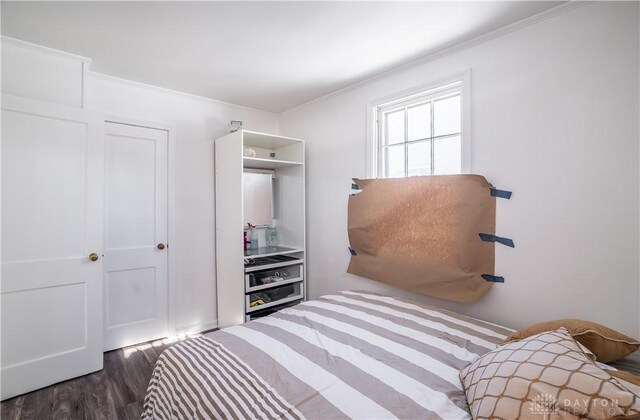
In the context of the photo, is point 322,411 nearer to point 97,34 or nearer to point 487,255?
point 487,255

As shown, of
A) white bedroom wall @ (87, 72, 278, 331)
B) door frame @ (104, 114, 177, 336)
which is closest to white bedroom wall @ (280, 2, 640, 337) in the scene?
white bedroom wall @ (87, 72, 278, 331)

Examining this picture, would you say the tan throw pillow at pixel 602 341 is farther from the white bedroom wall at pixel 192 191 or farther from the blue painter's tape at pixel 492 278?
the white bedroom wall at pixel 192 191

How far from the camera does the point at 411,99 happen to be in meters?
2.62

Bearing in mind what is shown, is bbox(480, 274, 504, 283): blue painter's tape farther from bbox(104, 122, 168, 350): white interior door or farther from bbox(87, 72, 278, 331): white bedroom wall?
bbox(104, 122, 168, 350): white interior door

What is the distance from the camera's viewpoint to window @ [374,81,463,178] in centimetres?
237

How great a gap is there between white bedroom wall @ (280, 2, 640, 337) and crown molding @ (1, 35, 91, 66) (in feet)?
8.98

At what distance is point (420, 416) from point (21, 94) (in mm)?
3186

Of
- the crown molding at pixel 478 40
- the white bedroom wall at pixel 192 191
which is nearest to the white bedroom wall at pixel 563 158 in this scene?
the crown molding at pixel 478 40

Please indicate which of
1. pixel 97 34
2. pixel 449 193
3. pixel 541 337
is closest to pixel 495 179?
pixel 449 193

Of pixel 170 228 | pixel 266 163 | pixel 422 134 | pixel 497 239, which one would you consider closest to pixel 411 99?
pixel 422 134

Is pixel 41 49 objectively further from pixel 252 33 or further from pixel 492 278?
pixel 492 278

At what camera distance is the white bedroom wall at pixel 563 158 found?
1.63m

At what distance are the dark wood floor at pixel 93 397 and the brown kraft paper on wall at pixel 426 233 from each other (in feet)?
6.35

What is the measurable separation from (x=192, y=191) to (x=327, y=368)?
2501 millimetres
